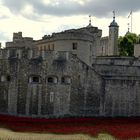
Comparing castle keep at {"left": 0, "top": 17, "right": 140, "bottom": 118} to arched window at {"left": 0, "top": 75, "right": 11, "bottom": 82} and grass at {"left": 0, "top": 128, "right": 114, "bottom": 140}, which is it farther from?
grass at {"left": 0, "top": 128, "right": 114, "bottom": 140}

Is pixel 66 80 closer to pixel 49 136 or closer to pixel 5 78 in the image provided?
pixel 5 78

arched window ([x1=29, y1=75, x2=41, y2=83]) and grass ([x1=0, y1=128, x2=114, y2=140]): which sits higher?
arched window ([x1=29, y1=75, x2=41, y2=83])

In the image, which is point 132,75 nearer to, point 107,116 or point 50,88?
point 107,116

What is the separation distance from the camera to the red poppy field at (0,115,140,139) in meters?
34.8

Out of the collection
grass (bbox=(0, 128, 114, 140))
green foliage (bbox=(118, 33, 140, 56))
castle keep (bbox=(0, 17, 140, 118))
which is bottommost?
grass (bbox=(0, 128, 114, 140))

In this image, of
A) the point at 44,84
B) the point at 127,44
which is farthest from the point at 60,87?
the point at 127,44

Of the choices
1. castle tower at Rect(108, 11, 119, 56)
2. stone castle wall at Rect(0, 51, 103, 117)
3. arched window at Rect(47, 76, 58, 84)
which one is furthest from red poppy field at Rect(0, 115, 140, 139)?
castle tower at Rect(108, 11, 119, 56)

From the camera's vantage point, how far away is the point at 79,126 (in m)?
38.3

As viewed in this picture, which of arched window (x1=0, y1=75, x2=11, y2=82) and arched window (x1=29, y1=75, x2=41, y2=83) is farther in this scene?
arched window (x1=0, y1=75, x2=11, y2=82)

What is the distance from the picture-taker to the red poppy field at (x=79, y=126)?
114ft

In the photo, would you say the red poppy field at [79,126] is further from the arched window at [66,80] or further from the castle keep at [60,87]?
the arched window at [66,80]

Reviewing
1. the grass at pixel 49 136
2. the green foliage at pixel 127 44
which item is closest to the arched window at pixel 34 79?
the grass at pixel 49 136

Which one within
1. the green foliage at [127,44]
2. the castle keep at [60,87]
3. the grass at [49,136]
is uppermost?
the green foliage at [127,44]

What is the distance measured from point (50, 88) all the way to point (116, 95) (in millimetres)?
7640
